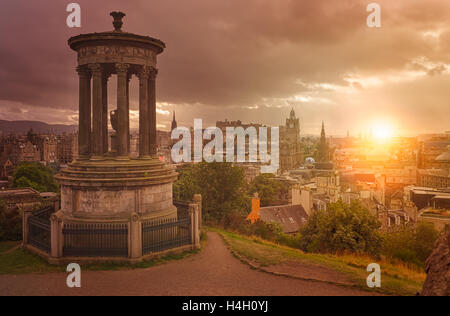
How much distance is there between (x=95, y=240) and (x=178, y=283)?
17.2ft

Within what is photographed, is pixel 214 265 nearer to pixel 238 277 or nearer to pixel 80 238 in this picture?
pixel 238 277

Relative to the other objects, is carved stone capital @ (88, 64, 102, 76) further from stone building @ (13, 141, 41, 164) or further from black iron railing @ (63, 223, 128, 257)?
stone building @ (13, 141, 41, 164)

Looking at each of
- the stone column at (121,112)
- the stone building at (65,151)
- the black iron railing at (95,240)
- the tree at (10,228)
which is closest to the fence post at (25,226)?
the tree at (10,228)

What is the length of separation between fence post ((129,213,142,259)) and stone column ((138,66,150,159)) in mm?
4808

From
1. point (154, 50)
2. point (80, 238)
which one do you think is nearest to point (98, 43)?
point (154, 50)

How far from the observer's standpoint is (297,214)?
57938 mm

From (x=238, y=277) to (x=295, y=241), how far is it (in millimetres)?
22479

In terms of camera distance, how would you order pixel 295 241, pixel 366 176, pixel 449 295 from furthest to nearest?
pixel 366 176 < pixel 295 241 < pixel 449 295

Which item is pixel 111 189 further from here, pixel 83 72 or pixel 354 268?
pixel 354 268

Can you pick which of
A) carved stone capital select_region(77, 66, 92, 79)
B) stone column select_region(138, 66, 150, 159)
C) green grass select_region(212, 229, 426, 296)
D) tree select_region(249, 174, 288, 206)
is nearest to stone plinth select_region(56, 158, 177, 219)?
stone column select_region(138, 66, 150, 159)

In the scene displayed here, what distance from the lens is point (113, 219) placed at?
54.3ft

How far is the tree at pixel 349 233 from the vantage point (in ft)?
71.4

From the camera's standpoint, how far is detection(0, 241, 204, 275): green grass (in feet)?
45.7

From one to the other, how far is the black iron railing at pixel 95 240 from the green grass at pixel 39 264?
1.99 feet
